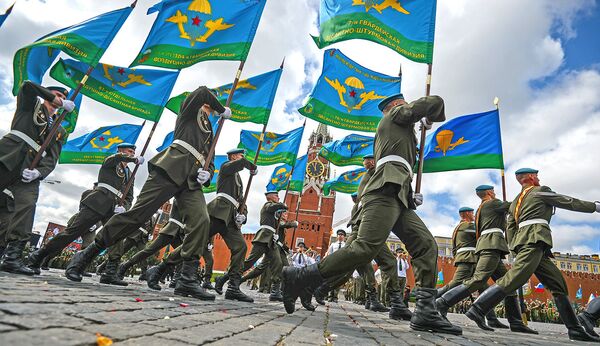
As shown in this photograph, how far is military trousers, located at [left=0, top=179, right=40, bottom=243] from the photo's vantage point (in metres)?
4.52

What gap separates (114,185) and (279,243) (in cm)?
426

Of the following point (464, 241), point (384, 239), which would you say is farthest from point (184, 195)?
point (464, 241)

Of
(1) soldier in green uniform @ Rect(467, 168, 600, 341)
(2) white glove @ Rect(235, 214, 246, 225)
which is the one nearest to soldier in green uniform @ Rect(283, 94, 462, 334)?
(1) soldier in green uniform @ Rect(467, 168, 600, 341)

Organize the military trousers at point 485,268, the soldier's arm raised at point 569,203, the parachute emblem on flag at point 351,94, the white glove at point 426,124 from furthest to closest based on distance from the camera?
the parachute emblem on flag at point 351,94, the military trousers at point 485,268, the soldier's arm raised at point 569,203, the white glove at point 426,124

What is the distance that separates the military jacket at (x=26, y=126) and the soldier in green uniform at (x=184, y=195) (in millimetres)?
1372

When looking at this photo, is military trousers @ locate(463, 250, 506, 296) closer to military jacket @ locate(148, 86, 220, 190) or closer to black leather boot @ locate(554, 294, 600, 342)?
black leather boot @ locate(554, 294, 600, 342)

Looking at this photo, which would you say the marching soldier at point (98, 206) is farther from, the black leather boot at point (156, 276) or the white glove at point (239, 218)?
the white glove at point (239, 218)

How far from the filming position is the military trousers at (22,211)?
4.52 metres

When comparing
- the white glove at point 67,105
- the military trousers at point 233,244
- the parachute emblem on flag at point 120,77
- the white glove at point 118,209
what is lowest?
the military trousers at point 233,244

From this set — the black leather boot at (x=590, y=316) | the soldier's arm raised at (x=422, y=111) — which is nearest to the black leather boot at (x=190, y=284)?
the soldier's arm raised at (x=422, y=111)

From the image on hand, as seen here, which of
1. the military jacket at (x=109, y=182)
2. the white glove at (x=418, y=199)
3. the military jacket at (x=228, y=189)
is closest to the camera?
the white glove at (x=418, y=199)

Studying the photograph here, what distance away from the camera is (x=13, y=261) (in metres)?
4.43

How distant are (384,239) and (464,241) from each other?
4.38 metres

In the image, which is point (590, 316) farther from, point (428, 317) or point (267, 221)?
point (267, 221)
